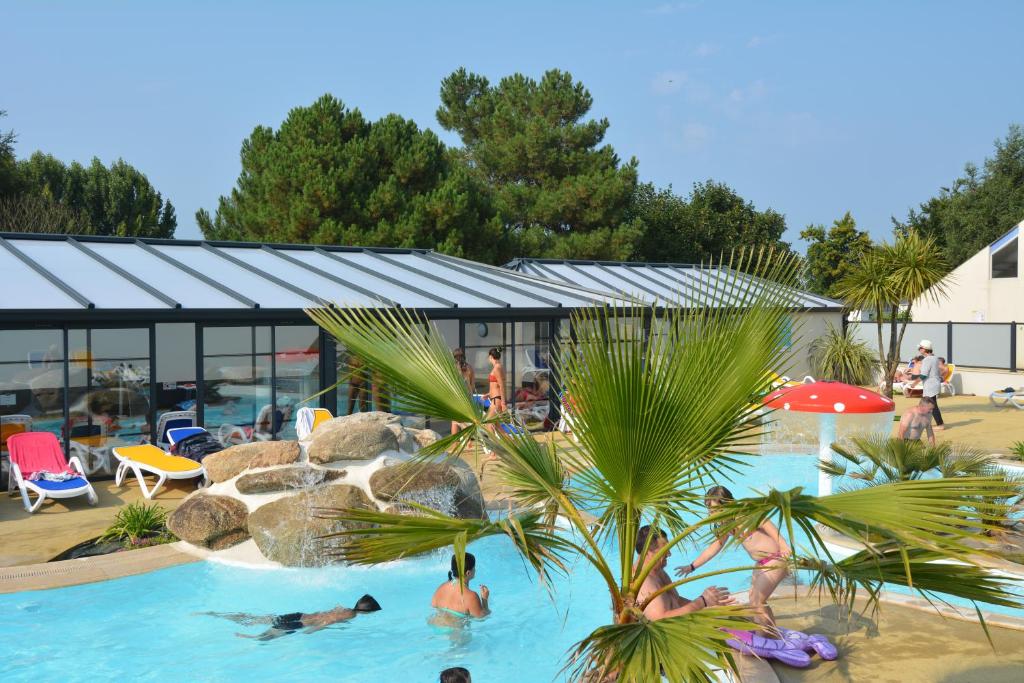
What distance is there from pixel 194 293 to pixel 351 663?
7892 mm

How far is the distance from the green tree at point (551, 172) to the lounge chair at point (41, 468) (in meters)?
27.5

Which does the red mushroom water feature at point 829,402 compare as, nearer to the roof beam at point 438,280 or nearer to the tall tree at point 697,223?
the roof beam at point 438,280

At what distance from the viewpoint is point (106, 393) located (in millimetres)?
13008

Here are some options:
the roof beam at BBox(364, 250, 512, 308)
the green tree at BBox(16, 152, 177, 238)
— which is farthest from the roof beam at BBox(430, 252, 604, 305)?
the green tree at BBox(16, 152, 177, 238)

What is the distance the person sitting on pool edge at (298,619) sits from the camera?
307 inches

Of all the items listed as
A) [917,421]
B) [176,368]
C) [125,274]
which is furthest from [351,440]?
[176,368]

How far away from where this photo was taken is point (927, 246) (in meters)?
18.5

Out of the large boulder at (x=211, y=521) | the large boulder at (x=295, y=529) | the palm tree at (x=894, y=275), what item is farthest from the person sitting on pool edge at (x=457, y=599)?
the palm tree at (x=894, y=275)

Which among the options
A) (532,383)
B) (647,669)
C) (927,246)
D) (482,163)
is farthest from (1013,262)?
(647,669)

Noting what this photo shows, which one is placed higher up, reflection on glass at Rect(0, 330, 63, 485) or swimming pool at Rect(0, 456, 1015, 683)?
reflection on glass at Rect(0, 330, 63, 485)

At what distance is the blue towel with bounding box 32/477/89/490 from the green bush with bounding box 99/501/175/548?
124cm

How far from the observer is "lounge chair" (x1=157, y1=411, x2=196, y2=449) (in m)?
13.2

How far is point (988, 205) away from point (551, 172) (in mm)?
24070

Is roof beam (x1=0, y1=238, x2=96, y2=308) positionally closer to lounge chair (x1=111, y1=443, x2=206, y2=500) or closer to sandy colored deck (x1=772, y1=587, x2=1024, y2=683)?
lounge chair (x1=111, y1=443, x2=206, y2=500)
